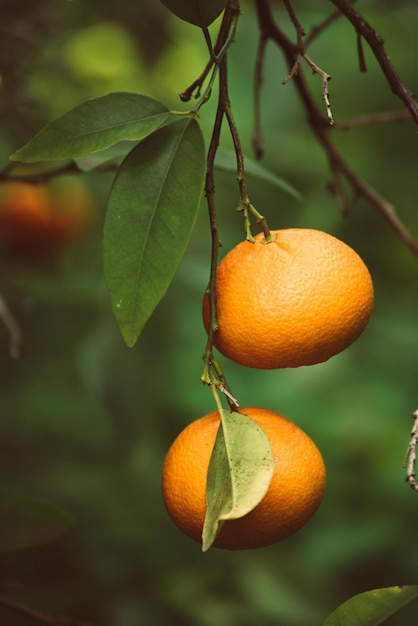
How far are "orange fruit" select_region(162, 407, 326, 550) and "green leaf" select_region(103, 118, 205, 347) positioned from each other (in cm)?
10

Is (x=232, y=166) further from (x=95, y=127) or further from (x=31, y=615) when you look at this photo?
(x=31, y=615)

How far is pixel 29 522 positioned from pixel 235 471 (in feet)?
1.28

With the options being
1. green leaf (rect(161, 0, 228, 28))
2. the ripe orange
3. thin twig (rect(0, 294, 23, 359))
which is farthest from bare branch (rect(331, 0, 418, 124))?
the ripe orange

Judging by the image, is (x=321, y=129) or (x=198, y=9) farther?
(x=321, y=129)

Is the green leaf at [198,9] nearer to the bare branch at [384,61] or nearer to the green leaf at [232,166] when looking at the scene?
the bare branch at [384,61]

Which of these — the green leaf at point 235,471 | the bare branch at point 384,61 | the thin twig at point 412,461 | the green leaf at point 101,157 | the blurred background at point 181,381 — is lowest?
the blurred background at point 181,381

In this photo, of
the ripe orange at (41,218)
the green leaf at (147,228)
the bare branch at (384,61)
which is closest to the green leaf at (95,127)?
the green leaf at (147,228)

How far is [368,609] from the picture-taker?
52 cm

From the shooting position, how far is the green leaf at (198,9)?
1.76ft

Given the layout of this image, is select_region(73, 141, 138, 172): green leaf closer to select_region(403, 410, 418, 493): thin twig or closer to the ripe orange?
select_region(403, 410, 418, 493): thin twig

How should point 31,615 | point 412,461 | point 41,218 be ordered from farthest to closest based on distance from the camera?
1. point 41,218
2. point 31,615
3. point 412,461

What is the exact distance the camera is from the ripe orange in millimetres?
1483

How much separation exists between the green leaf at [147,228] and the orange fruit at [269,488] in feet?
0.32

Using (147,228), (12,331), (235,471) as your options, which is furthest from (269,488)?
(12,331)
